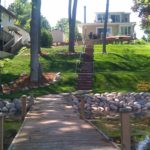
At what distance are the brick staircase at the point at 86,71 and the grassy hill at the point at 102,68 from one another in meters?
0.37

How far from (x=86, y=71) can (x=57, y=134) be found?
22358mm

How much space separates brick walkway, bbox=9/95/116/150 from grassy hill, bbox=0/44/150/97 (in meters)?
9.85

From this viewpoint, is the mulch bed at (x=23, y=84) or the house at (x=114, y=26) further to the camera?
the house at (x=114, y=26)

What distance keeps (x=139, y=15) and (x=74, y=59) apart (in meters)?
15.5

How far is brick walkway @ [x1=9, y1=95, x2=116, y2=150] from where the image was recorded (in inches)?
512

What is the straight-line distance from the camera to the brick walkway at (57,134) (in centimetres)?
1299

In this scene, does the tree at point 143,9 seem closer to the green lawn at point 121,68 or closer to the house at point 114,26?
the green lawn at point 121,68

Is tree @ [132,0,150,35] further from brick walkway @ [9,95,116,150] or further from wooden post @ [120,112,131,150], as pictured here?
wooden post @ [120,112,131,150]

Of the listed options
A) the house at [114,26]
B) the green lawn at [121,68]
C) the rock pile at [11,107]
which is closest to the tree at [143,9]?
the green lawn at [121,68]

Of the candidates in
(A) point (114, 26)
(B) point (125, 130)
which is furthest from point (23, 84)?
(A) point (114, 26)

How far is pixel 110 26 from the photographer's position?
85812 millimetres

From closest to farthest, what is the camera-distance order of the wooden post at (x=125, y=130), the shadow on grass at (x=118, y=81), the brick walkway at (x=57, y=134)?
the wooden post at (x=125, y=130), the brick walkway at (x=57, y=134), the shadow on grass at (x=118, y=81)

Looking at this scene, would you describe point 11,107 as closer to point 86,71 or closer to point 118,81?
point 118,81

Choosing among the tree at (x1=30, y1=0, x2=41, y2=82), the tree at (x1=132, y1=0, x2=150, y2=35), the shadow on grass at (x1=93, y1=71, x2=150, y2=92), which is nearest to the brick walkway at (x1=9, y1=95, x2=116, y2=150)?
the tree at (x1=30, y1=0, x2=41, y2=82)
